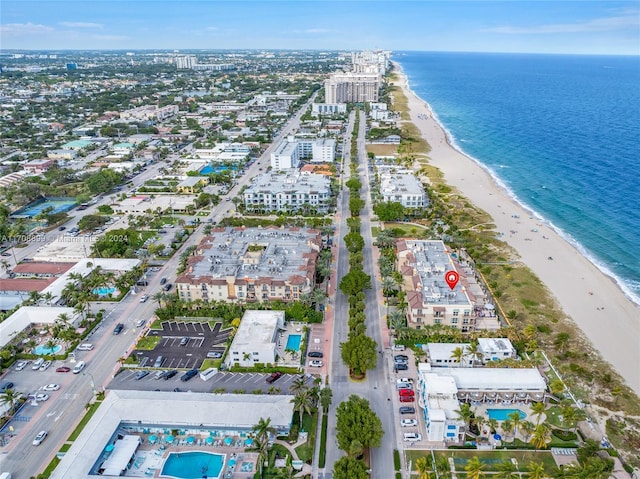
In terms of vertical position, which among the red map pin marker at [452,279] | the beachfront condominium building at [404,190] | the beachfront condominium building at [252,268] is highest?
the beachfront condominium building at [404,190]

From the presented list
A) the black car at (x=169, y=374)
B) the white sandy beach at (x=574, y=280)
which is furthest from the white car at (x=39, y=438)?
the white sandy beach at (x=574, y=280)

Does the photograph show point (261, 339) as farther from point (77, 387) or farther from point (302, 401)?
point (77, 387)

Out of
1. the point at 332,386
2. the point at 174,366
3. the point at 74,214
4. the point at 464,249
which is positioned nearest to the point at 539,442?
the point at 332,386

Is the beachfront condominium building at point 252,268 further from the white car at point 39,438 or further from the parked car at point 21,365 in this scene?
the white car at point 39,438

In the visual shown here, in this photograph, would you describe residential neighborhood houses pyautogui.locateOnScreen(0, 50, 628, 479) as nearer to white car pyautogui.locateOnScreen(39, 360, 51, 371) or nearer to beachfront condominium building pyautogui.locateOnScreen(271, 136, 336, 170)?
white car pyautogui.locateOnScreen(39, 360, 51, 371)

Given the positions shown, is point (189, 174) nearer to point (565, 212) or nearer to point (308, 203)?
point (308, 203)

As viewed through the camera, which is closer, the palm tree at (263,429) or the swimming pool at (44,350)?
the palm tree at (263,429)
